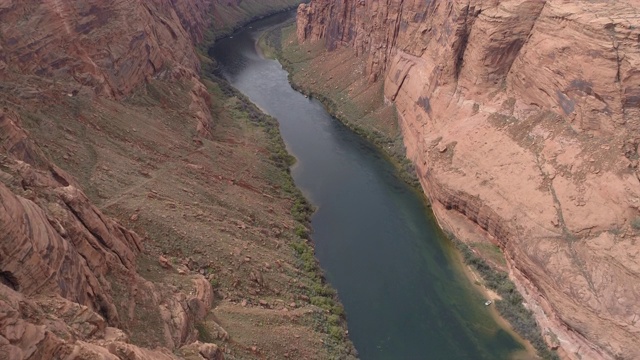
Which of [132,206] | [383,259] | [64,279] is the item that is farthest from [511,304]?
[64,279]

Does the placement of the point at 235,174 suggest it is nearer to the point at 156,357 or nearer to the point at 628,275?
the point at 156,357

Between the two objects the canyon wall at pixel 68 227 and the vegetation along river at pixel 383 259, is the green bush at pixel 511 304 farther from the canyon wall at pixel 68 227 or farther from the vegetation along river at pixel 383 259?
the canyon wall at pixel 68 227

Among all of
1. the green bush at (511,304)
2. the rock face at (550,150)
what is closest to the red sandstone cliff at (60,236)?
the green bush at (511,304)

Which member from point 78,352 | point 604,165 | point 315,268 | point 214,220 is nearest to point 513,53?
point 604,165

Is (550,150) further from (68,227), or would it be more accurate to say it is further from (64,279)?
(64,279)

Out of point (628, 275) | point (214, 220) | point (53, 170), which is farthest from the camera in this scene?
point (214, 220)

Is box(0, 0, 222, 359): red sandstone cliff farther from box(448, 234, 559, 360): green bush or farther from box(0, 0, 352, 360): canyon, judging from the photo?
box(448, 234, 559, 360): green bush

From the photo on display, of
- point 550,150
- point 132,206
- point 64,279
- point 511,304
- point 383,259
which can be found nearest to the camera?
point 64,279
